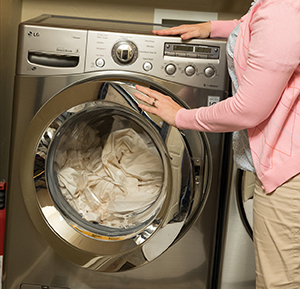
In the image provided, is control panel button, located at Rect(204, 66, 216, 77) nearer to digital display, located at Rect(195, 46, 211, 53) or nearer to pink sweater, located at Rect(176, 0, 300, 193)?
digital display, located at Rect(195, 46, 211, 53)

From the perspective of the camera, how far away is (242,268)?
40.0 inches

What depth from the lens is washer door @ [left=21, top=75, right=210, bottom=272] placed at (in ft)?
2.97

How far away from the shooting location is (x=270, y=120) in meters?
0.67

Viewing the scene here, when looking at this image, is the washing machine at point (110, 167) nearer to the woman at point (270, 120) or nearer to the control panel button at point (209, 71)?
the control panel button at point (209, 71)

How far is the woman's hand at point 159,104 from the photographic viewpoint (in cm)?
84

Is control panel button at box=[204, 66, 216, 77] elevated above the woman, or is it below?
above

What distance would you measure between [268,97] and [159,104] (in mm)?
331

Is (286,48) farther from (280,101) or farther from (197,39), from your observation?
(197,39)

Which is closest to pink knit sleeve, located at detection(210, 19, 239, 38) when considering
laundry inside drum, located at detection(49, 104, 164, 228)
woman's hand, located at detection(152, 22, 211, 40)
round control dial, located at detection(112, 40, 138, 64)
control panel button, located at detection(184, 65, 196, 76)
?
woman's hand, located at detection(152, 22, 211, 40)

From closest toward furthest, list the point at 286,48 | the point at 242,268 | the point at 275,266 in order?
the point at 286,48 → the point at 275,266 → the point at 242,268

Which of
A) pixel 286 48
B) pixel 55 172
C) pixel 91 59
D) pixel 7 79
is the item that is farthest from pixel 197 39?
pixel 7 79

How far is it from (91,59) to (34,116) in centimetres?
24

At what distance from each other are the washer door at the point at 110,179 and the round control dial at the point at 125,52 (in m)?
0.08

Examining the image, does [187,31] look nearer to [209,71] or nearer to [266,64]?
[209,71]
